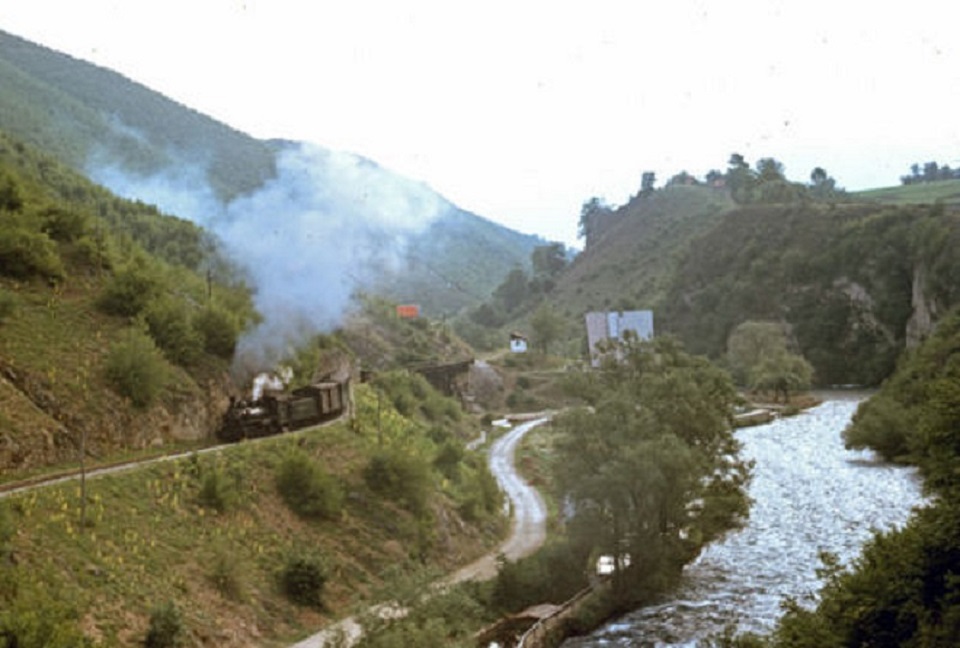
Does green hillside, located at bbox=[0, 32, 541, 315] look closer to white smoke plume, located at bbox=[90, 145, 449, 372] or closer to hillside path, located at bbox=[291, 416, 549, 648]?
white smoke plume, located at bbox=[90, 145, 449, 372]

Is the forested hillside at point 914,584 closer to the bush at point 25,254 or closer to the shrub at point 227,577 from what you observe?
the shrub at point 227,577

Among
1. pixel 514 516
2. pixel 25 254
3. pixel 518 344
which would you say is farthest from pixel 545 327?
pixel 25 254

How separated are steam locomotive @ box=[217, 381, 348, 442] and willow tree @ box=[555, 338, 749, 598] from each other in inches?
513

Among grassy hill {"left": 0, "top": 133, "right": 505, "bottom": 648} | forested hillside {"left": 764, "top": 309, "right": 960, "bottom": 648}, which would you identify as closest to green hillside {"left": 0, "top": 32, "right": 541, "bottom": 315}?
grassy hill {"left": 0, "top": 133, "right": 505, "bottom": 648}

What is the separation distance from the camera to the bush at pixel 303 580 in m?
36.2

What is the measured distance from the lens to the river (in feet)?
138

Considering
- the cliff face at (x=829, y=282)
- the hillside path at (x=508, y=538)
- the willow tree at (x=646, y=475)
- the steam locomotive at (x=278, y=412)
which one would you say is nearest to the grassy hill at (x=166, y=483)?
the hillside path at (x=508, y=538)

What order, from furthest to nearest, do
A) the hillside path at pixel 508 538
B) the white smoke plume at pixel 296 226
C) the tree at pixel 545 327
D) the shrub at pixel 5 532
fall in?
the tree at pixel 545 327 → the white smoke plume at pixel 296 226 → the hillside path at pixel 508 538 → the shrub at pixel 5 532

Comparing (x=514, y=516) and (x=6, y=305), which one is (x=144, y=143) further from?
(x=6, y=305)

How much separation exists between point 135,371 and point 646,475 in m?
23.6

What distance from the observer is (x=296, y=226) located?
6419 centimetres

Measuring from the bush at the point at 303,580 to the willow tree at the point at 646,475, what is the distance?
13.9 meters

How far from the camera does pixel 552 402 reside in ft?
408

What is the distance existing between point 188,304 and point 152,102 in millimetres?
111150
